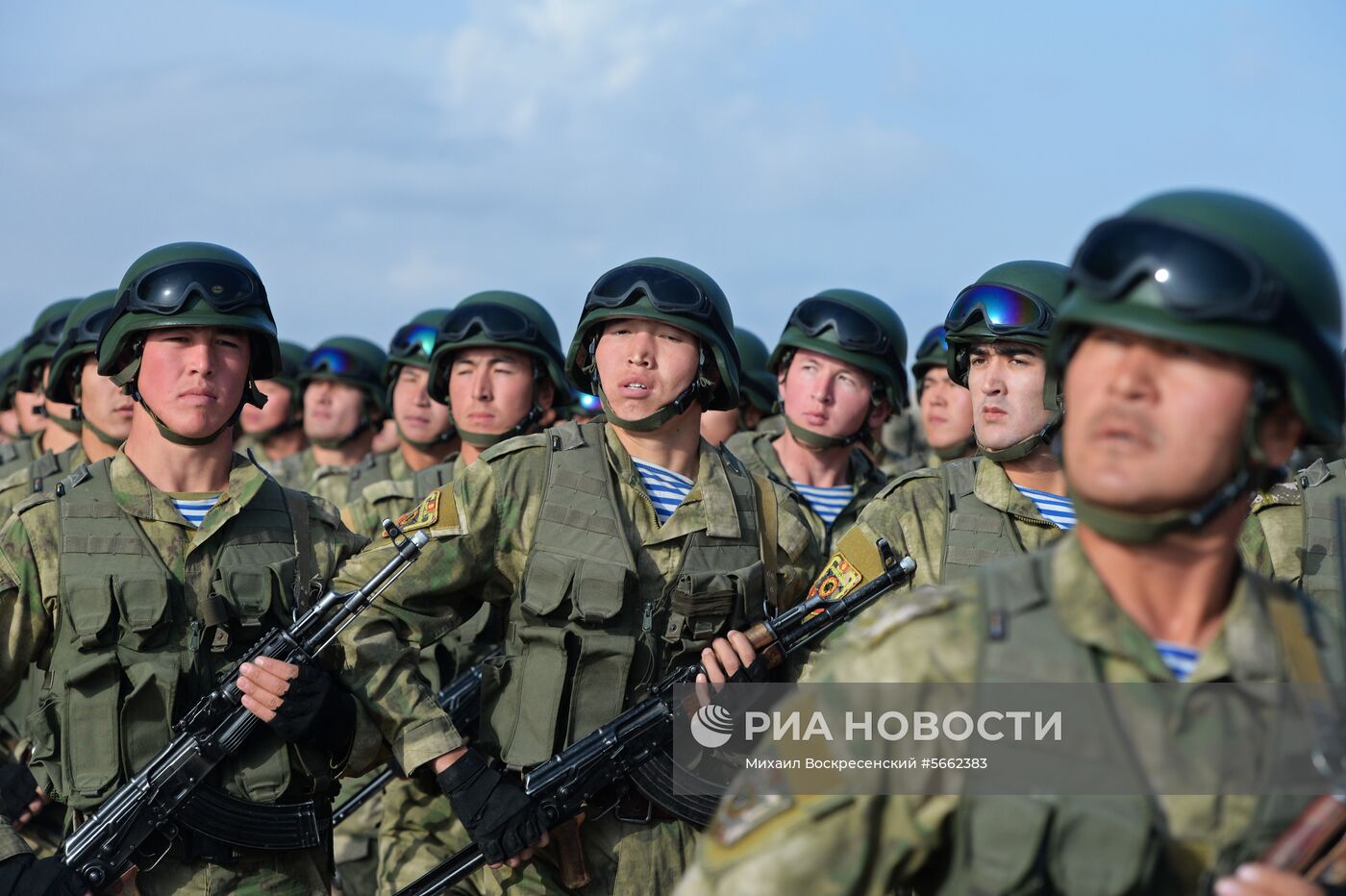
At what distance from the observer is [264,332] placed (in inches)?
233

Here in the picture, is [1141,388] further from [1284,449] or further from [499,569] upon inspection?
[499,569]

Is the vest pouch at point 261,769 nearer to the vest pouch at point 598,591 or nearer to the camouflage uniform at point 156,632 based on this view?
the camouflage uniform at point 156,632

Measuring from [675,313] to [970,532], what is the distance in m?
1.45

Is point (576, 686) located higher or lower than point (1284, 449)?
lower

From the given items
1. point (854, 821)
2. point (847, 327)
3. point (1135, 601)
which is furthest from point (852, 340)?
point (854, 821)

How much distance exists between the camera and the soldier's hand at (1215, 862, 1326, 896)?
9.03 ft

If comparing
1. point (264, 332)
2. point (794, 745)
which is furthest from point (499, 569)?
point (794, 745)

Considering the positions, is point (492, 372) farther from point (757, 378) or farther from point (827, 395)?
point (757, 378)

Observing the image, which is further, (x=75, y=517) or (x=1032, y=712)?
(x=75, y=517)

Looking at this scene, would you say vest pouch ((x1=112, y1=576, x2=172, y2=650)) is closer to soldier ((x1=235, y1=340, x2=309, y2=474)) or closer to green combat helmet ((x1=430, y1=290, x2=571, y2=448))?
green combat helmet ((x1=430, y1=290, x2=571, y2=448))

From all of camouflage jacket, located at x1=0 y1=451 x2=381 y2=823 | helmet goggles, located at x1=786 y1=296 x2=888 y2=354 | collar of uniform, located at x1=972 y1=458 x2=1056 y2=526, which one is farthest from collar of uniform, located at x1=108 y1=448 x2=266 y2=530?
helmet goggles, located at x1=786 y1=296 x2=888 y2=354

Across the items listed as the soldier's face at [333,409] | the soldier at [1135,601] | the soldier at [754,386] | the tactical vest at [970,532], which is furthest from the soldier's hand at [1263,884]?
the soldier's face at [333,409]

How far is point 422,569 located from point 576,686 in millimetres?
711

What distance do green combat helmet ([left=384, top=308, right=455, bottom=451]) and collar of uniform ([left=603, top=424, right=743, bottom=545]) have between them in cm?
502
